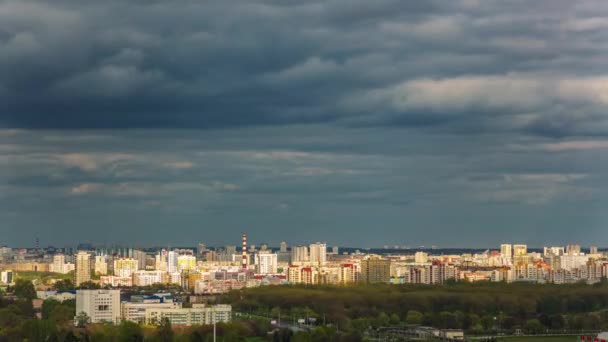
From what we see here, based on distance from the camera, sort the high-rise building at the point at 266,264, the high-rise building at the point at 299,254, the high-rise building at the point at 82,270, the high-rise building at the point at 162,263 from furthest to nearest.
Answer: the high-rise building at the point at 299,254 < the high-rise building at the point at 266,264 < the high-rise building at the point at 162,263 < the high-rise building at the point at 82,270

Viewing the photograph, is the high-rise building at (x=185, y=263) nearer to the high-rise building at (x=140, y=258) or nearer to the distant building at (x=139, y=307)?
the high-rise building at (x=140, y=258)

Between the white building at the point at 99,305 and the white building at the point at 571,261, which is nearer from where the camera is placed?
the white building at the point at 99,305

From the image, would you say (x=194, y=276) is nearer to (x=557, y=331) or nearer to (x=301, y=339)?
(x=557, y=331)

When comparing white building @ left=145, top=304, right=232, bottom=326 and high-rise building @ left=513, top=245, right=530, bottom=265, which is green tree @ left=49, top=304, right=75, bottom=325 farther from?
high-rise building @ left=513, top=245, right=530, bottom=265

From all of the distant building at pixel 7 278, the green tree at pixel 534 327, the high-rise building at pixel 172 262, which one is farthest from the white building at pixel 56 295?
the high-rise building at pixel 172 262

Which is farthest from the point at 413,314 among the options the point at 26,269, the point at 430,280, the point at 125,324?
the point at 26,269

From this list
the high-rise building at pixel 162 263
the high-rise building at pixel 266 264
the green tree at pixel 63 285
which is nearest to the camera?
the green tree at pixel 63 285

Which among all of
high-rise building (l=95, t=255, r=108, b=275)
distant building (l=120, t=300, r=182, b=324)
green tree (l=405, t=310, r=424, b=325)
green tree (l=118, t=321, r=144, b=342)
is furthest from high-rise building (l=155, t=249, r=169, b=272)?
green tree (l=118, t=321, r=144, b=342)

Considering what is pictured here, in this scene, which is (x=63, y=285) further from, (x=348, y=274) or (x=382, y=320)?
(x=382, y=320)
